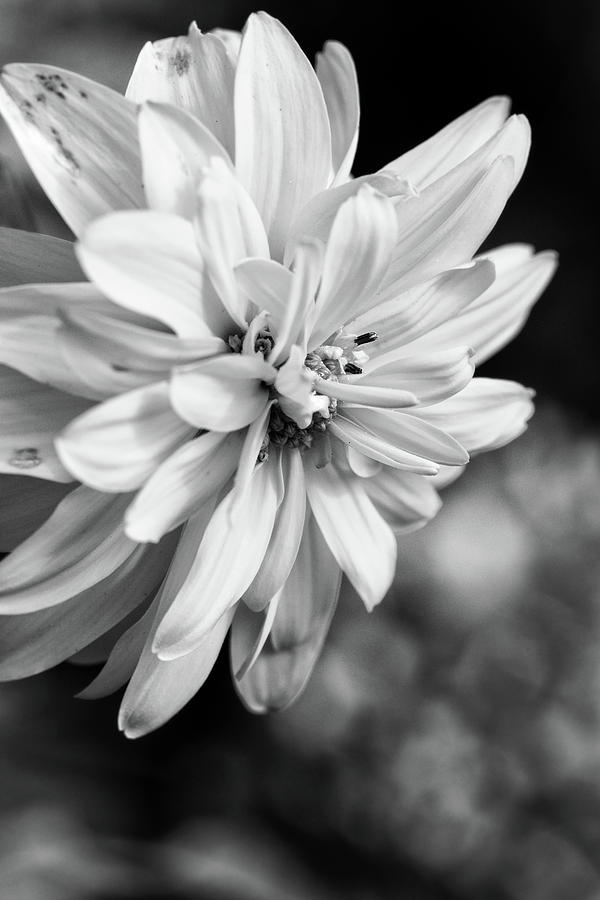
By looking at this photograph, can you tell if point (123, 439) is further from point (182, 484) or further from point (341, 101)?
point (341, 101)

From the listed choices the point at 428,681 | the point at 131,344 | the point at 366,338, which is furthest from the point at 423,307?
the point at 428,681

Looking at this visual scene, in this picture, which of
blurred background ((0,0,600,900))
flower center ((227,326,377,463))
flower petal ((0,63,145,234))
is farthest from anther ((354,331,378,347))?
blurred background ((0,0,600,900))

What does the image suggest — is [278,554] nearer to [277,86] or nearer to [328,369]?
[328,369]

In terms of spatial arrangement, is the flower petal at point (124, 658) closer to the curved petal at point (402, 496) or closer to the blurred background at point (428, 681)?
the curved petal at point (402, 496)

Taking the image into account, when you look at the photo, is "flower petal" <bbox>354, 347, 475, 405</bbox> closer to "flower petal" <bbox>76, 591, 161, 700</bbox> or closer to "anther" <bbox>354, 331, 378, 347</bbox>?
"anther" <bbox>354, 331, 378, 347</bbox>

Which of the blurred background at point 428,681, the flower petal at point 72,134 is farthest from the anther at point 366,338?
the blurred background at point 428,681

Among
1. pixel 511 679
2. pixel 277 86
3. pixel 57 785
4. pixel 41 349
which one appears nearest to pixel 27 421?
pixel 41 349
